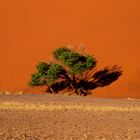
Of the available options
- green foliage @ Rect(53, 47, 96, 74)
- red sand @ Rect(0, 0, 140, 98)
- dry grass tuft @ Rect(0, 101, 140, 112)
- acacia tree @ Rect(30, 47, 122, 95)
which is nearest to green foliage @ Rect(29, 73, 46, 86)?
acacia tree @ Rect(30, 47, 122, 95)

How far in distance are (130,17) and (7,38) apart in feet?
24.5

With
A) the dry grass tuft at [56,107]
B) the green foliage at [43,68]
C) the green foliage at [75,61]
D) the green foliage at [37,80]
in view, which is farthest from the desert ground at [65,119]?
Answer: the green foliage at [75,61]

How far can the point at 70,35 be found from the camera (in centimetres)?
3147

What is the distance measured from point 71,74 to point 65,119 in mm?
10548

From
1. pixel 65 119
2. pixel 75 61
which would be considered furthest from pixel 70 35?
pixel 65 119

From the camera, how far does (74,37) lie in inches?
1222

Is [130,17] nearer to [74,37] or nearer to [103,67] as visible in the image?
[74,37]

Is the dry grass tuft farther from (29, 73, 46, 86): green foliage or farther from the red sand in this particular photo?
the red sand

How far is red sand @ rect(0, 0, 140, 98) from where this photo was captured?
27.6 m

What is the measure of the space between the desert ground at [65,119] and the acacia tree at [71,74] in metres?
2.59

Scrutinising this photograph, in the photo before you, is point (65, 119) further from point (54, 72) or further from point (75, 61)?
point (75, 61)

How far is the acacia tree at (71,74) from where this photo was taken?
24453 mm

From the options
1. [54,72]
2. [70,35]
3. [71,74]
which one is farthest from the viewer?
[70,35]

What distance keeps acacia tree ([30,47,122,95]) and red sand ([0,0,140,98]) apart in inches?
25.7
